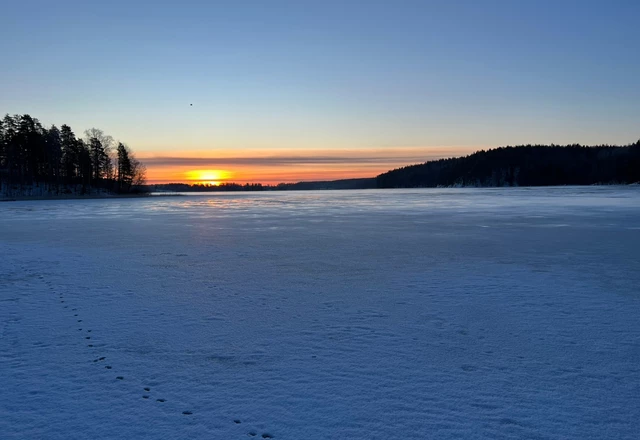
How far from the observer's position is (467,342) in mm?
5465

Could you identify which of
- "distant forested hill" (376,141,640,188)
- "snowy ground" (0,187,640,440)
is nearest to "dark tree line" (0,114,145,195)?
"snowy ground" (0,187,640,440)

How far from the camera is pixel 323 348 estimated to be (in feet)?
17.4

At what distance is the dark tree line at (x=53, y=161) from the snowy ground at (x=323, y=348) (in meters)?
82.5

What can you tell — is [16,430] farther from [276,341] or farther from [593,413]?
[593,413]

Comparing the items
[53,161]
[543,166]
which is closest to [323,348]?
[53,161]

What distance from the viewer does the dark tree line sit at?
77.9 m

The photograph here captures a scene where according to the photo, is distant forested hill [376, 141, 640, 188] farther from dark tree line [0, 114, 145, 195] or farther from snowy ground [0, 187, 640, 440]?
snowy ground [0, 187, 640, 440]

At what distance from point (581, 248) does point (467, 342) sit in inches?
390

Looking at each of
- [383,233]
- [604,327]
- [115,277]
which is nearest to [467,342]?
[604,327]

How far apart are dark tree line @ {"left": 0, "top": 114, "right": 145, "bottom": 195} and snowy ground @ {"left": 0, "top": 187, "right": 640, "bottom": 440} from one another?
8250 centimetres

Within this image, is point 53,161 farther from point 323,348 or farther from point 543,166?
point 543,166

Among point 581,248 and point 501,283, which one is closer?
point 501,283

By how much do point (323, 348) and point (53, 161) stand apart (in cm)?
9650

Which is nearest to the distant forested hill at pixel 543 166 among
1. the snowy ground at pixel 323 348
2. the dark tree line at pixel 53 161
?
the dark tree line at pixel 53 161
